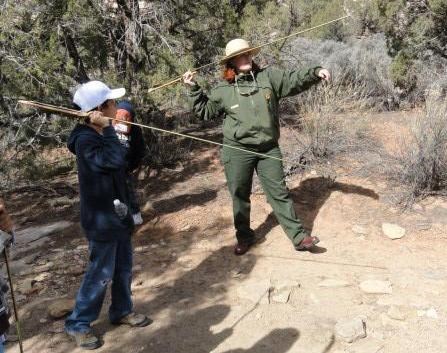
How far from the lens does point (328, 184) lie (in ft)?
20.9

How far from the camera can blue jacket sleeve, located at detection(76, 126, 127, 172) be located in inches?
127

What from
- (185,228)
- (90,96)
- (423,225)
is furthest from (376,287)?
(90,96)

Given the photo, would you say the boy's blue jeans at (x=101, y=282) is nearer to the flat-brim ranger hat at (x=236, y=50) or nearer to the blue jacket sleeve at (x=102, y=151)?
the blue jacket sleeve at (x=102, y=151)

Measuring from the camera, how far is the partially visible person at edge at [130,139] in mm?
4547

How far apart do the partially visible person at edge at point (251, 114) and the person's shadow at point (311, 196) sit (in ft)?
2.07

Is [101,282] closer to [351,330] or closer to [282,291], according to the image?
[282,291]

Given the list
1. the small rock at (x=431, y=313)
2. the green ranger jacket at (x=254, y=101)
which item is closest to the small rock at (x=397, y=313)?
the small rock at (x=431, y=313)

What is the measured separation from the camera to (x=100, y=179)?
132 inches

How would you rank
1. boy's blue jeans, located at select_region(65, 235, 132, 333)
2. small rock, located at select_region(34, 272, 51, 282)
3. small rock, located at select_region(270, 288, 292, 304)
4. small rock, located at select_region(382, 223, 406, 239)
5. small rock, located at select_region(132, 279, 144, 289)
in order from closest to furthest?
1. boy's blue jeans, located at select_region(65, 235, 132, 333)
2. small rock, located at select_region(270, 288, 292, 304)
3. small rock, located at select_region(132, 279, 144, 289)
4. small rock, located at select_region(34, 272, 51, 282)
5. small rock, located at select_region(382, 223, 406, 239)

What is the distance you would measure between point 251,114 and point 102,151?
1.76m

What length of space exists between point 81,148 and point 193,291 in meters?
1.76

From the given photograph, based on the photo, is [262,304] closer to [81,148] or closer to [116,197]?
[116,197]

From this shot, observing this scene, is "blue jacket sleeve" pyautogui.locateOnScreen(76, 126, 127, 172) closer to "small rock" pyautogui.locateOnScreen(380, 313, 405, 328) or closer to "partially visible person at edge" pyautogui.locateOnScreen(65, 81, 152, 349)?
"partially visible person at edge" pyautogui.locateOnScreen(65, 81, 152, 349)

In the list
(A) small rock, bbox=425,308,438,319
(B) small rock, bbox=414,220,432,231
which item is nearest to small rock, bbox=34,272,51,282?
(A) small rock, bbox=425,308,438,319
